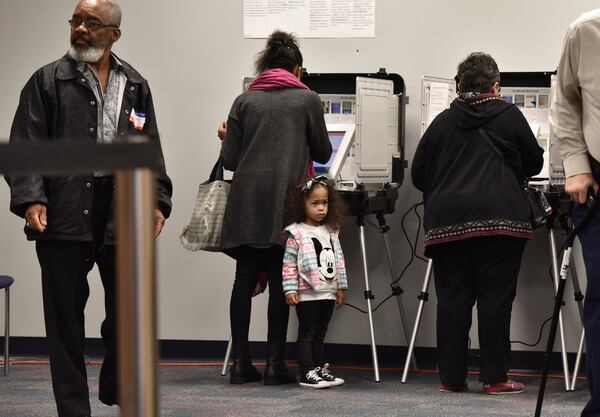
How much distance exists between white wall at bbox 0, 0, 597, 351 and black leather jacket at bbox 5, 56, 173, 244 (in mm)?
2173

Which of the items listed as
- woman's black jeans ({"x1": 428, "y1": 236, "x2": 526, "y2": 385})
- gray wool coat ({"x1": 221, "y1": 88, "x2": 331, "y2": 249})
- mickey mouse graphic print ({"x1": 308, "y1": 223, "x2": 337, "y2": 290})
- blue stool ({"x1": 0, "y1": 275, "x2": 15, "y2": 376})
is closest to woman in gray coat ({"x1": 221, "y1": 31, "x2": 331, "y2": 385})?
gray wool coat ({"x1": 221, "y1": 88, "x2": 331, "y2": 249})

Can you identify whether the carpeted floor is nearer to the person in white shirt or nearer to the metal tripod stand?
the metal tripod stand

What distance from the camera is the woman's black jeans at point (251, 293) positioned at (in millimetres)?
4586

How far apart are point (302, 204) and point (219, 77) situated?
1.29 metres

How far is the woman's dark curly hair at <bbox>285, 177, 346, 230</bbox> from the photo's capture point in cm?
450

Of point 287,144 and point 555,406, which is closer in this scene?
point 555,406

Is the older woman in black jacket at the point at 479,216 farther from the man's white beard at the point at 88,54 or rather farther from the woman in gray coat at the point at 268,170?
the man's white beard at the point at 88,54

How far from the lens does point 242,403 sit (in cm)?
411

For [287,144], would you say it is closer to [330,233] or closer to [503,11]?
[330,233]

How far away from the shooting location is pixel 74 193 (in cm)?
326

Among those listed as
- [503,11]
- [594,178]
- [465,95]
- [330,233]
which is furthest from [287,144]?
[594,178]

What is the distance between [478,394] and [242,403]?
105 centimetres

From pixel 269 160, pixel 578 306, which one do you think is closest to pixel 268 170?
pixel 269 160

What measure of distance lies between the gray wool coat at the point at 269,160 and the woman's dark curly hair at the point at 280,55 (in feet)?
0.54
